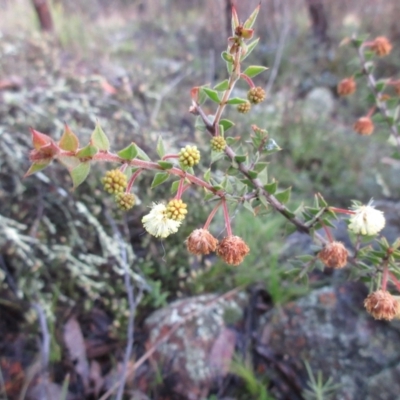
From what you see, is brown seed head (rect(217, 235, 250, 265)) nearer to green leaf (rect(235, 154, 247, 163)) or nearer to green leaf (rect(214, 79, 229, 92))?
green leaf (rect(235, 154, 247, 163))

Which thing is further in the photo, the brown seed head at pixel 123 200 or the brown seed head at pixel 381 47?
the brown seed head at pixel 381 47

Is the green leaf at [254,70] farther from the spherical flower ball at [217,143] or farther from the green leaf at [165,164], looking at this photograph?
the green leaf at [165,164]

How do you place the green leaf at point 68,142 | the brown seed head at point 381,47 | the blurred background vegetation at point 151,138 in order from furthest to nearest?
the blurred background vegetation at point 151,138 → the brown seed head at point 381,47 → the green leaf at point 68,142

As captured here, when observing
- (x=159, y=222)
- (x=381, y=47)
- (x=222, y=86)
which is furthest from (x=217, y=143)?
(x=381, y=47)

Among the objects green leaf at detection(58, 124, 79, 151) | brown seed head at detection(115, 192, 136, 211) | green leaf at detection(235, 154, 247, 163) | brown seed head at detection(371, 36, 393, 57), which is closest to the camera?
green leaf at detection(58, 124, 79, 151)

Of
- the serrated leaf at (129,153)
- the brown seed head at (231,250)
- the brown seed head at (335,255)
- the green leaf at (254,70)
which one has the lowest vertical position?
the brown seed head at (335,255)

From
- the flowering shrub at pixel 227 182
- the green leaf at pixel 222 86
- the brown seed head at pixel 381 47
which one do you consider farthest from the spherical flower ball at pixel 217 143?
the brown seed head at pixel 381 47

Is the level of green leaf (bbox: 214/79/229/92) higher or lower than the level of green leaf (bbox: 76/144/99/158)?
higher

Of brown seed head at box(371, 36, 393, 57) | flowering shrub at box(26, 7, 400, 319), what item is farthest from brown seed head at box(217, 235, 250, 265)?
brown seed head at box(371, 36, 393, 57)

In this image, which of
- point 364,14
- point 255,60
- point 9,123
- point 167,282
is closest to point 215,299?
point 167,282

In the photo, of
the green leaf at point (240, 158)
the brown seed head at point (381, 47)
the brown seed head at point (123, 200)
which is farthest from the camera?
the brown seed head at point (381, 47)
